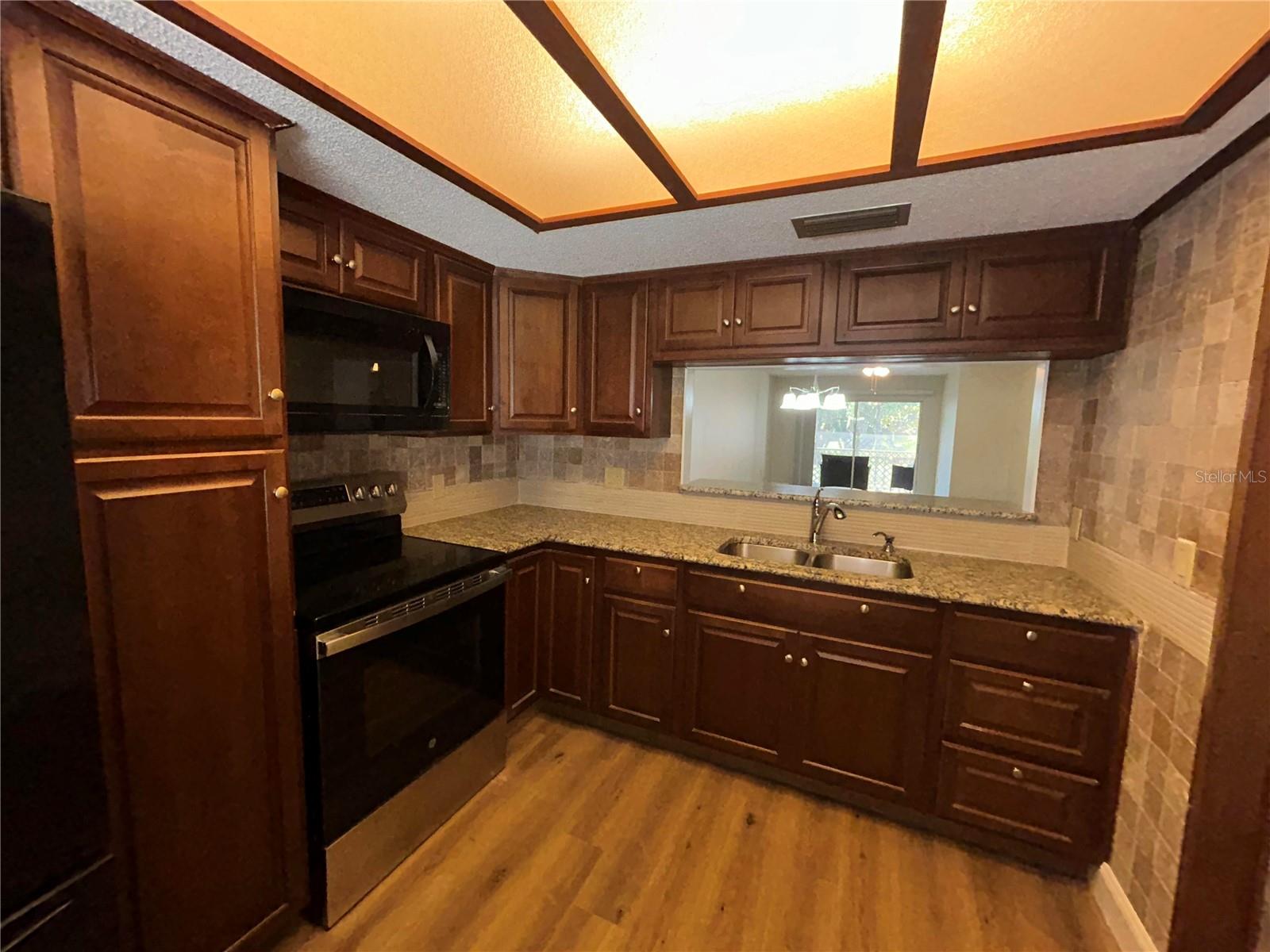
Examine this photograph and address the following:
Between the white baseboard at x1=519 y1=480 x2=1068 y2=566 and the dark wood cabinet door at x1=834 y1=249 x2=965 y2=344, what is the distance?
832 mm

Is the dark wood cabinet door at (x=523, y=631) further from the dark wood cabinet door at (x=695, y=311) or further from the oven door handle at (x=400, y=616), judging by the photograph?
the dark wood cabinet door at (x=695, y=311)

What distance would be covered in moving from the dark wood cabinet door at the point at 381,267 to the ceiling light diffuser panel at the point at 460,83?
52cm

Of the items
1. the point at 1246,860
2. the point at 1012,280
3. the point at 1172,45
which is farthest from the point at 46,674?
the point at 1012,280

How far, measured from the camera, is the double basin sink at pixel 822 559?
7.34ft

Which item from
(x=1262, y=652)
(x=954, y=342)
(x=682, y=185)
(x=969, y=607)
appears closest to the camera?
(x=1262, y=652)

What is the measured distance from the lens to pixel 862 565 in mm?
2365

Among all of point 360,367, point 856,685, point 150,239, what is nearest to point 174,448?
point 150,239

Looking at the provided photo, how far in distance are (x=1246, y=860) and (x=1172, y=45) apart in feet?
6.01

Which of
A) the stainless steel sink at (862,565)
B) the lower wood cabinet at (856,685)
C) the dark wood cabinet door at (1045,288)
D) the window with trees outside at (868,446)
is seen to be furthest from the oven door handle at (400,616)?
the dark wood cabinet door at (1045,288)

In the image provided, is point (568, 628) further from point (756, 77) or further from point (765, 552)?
point (756, 77)

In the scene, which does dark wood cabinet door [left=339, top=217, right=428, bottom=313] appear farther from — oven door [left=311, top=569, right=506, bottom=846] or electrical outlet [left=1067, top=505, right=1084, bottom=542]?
electrical outlet [left=1067, top=505, right=1084, bottom=542]

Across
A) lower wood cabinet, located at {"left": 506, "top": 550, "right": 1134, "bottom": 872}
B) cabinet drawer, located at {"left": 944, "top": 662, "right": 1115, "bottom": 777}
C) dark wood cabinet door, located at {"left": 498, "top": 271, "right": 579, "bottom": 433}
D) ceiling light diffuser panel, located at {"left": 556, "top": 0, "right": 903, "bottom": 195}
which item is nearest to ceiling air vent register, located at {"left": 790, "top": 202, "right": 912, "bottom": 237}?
ceiling light diffuser panel, located at {"left": 556, "top": 0, "right": 903, "bottom": 195}

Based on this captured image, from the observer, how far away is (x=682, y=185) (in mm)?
1598

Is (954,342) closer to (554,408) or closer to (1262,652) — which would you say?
(1262,652)
